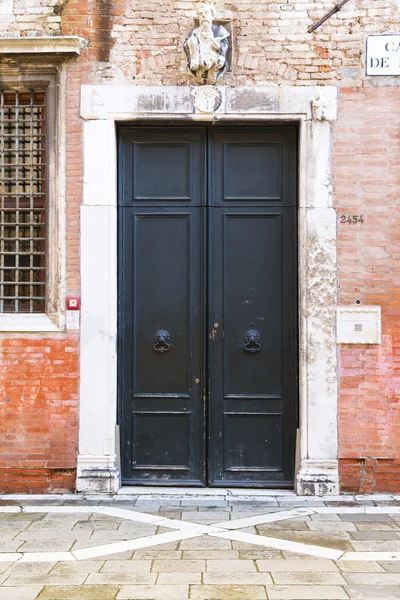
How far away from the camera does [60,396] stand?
297 inches

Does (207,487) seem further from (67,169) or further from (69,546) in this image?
(67,169)

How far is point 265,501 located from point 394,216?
2966mm

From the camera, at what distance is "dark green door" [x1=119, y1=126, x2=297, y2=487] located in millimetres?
7707

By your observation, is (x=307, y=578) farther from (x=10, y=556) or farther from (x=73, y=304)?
(x=73, y=304)

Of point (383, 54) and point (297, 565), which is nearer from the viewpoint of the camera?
point (297, 565)

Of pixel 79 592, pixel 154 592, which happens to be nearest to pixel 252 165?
pixel 154 592

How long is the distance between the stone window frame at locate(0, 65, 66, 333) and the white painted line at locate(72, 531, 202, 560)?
2338mm

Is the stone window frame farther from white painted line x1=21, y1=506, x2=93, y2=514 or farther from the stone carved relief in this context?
white painted line x1=21, y1=506, x2=93, y2=514

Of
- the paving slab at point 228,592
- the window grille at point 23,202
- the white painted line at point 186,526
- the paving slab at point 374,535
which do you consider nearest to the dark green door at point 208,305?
the window grille at point 23,202

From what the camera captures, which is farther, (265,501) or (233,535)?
(265,501)

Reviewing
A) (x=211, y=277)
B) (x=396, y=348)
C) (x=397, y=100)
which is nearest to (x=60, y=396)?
(x=211, y=277)

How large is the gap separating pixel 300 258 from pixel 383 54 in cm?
211

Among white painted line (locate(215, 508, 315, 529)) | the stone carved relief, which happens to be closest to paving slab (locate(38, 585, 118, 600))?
white painted line (locate(215, 508, 315, 529))

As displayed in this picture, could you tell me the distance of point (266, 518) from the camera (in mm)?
6707
